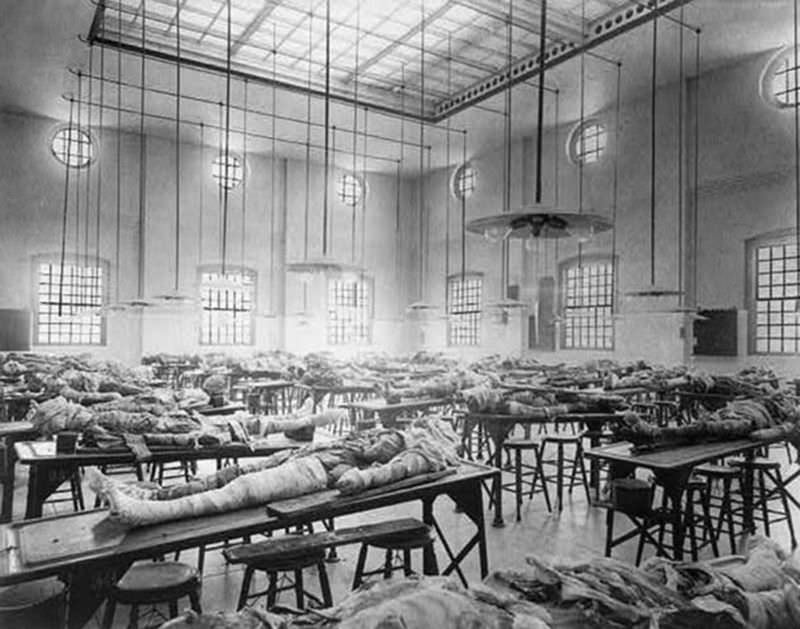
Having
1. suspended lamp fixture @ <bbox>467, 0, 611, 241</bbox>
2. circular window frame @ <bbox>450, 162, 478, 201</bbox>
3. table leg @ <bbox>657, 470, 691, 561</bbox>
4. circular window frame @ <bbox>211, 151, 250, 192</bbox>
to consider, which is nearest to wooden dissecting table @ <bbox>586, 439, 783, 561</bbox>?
table leg @ <bbox>657, 470, 691, 561</bbox>

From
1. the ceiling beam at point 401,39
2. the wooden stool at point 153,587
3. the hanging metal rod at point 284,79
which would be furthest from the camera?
the hanging metal rod at point 284,79

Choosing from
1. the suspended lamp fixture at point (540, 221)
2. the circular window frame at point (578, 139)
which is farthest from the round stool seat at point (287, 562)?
the circular window frame at point (578, 139)

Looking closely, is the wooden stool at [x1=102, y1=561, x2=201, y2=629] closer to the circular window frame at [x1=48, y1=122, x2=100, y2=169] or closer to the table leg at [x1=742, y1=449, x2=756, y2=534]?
the table leg at [x1=742, y1=449, x2=756, y2=534]

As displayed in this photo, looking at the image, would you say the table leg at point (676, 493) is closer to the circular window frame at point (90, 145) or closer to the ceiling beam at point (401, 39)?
the ceiling beam at point (401, 39)

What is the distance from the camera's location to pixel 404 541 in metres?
3.13

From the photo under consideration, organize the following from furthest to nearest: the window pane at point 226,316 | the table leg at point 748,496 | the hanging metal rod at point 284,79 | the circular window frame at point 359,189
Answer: the circular window frame at point 359,189 → the window pane at point 226,316 → the hanging metal rod at point 284,79 → the table leg at point 748,496

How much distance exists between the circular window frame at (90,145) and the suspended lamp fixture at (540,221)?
48.8ft

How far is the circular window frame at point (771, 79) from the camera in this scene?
38.5ft

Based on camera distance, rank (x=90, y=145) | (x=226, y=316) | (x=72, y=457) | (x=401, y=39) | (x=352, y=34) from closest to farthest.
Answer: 1. (x=72, y=457)
2. (x=352, y=34)
3. (x=401, y=39)
4. (x=90, y=145)
5. (x=226, y=316)

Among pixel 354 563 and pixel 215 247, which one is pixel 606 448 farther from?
pixel 215 247

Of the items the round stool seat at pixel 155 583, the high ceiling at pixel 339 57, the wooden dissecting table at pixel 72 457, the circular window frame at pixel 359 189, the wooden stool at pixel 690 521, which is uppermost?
the high ceiling at pixel 339 57

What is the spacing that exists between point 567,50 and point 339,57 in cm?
452

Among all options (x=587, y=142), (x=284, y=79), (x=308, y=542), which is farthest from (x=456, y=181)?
(x=308, y=542)

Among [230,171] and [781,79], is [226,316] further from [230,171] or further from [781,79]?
[781,79]
